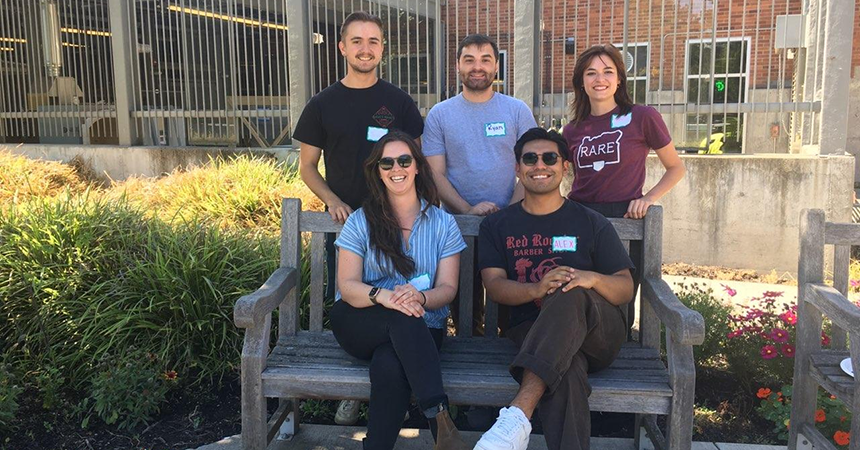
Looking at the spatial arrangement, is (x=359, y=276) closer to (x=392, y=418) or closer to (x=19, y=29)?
(x=392, y=418)

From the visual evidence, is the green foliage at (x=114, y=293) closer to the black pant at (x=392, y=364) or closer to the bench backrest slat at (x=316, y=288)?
the bench backrest slat at (x=316, y=288)

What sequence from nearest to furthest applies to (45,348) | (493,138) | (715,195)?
(493,138)
(45,348)
(715,195)

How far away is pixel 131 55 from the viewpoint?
10.4 metres

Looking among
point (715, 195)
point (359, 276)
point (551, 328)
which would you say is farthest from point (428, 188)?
point (715, 195)

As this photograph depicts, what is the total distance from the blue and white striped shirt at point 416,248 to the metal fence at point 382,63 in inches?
150

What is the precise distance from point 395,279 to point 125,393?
5.09 feet

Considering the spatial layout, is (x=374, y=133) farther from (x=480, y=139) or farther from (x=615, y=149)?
(x=615, y=149)

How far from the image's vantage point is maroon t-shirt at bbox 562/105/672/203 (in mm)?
3611

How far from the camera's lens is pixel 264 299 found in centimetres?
311

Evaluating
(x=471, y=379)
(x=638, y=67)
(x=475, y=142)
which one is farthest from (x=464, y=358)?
(x=638, y=67)

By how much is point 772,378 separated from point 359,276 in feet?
7.61

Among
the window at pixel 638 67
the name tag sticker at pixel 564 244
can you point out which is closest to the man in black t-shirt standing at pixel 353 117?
the name tag sticker at pixel 564 244

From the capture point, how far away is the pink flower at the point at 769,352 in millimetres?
3727

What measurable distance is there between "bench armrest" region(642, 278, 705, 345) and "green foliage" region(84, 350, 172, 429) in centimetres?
250
